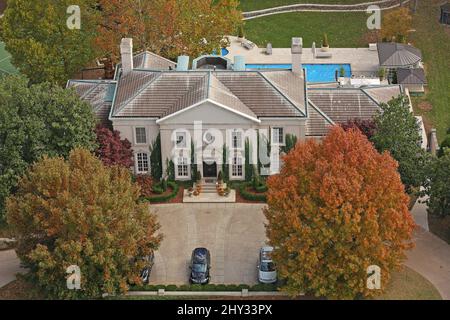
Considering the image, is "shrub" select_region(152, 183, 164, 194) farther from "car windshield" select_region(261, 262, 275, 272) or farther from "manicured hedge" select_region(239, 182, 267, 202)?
"car windshield" select_region(261, 262, 275, 272)

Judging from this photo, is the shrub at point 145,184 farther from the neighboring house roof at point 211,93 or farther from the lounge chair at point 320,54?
the lounge chair at point 320,54

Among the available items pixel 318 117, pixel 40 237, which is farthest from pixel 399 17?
pixel 40 237

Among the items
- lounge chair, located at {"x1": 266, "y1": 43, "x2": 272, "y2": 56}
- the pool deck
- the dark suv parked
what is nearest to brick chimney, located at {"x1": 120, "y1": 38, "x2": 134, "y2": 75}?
the dark suv parked

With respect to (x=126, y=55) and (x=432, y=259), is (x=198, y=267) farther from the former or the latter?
(x=126, y=55)

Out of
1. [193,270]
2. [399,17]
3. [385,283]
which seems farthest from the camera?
[399,17]

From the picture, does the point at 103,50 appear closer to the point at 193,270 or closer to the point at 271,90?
the point at 271,90

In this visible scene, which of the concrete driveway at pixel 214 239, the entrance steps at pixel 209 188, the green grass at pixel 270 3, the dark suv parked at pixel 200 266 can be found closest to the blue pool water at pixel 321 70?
the green grass at pixel 270 3

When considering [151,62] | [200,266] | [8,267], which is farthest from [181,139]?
[8,267]
